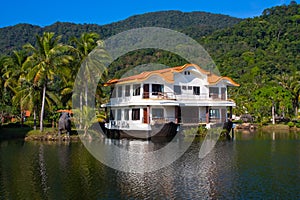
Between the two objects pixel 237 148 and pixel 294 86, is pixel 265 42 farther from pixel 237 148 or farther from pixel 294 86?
pixel 237 148

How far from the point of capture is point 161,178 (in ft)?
53.7

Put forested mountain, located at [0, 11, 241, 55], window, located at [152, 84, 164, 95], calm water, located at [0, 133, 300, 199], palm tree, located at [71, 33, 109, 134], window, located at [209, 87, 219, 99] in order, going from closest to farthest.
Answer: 1. calm water, located at [0, 133, 300, 199]
2. window, located at [152, 84, 164, 95]
3. palm tree, located at [71, 33, 109, 134]
4. window, located at [209, 87, 219, 99]
5. forested mountain, located at [0, 11, 241, 55]

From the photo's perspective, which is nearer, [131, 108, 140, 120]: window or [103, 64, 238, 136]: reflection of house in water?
[103, 64, 238, 136]: reflection of house in water

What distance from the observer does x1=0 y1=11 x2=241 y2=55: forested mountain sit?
11338 cm

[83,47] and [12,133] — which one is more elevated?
[83,47]

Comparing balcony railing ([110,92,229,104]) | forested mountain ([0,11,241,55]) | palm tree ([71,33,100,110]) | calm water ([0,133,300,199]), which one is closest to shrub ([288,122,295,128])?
balcony railing ([110,92,229,104])

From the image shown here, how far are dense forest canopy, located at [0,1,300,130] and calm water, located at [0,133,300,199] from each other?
1374 centimetres

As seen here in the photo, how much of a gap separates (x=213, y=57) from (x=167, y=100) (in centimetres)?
5427

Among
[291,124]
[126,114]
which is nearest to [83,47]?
[126,114]

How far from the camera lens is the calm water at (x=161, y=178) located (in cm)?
1364

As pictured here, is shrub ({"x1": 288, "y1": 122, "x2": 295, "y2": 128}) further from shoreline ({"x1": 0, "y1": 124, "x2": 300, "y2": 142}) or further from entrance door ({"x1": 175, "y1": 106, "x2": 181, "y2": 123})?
shoreline ({"x1": 0, "y1": 124, "x2": 300, "y2": 142})

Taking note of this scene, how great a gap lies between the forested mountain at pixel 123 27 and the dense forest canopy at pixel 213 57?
1.21ft

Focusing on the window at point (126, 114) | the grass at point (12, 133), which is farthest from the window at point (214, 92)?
the grass at point (12, 133)

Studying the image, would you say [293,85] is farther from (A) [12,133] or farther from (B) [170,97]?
(A) [12,133]
